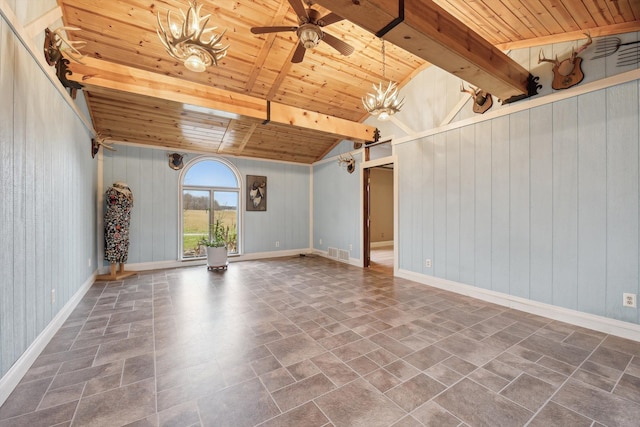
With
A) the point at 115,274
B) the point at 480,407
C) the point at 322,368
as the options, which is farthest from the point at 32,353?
the point at 480,407

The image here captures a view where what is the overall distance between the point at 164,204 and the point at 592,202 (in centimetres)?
698

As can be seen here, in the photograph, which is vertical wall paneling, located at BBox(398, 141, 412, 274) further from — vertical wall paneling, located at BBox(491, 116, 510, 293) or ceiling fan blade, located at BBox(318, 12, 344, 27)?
ceiling fan blade, located at BBox(318, 12, 344, 27)

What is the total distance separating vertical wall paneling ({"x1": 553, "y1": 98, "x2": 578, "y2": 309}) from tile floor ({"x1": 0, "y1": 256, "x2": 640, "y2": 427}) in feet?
1.51

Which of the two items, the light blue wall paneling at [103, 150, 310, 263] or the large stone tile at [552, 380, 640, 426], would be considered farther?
the light blue wall paneling at [103, 150, 310, 263]

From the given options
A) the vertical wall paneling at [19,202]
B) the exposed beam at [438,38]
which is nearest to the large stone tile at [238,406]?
the vertical wall paneling at [19,202]

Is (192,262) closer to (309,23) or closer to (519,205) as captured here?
(309,23)

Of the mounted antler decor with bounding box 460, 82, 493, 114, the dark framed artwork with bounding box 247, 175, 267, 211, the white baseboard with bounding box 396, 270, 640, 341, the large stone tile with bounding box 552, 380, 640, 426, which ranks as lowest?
the large stone tile with bounding box 552, 380, 640, 426

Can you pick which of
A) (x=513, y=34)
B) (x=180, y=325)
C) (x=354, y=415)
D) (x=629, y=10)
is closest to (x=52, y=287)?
A: (x=180, y=325)

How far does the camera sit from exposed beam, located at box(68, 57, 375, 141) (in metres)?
3.04

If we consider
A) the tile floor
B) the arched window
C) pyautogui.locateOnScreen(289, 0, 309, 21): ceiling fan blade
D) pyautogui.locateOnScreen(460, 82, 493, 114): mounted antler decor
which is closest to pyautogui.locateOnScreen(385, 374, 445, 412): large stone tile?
the tile floor

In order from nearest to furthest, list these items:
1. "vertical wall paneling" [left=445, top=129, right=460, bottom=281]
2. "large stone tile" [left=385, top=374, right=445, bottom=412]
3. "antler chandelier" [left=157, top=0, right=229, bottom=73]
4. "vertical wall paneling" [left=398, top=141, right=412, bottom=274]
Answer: "large stone tile" [left=385, top=374, right=445, bottom=412], "antler chandelier" [left=157, top=0, right=229, bottom=73], "vertical wall paneling" [left=445, top=129, right=460, bottom=281], "vertical wall paneling" [left=398, top=141, right=412, bottom=274]

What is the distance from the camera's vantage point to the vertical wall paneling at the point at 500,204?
11.6 ft

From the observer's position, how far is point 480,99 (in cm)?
375

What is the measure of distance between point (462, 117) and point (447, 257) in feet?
7.07
